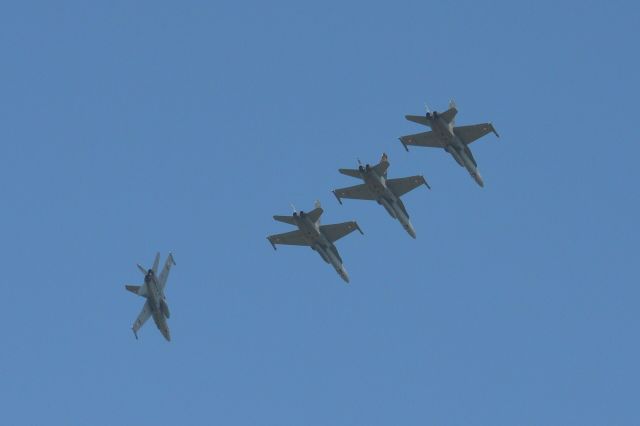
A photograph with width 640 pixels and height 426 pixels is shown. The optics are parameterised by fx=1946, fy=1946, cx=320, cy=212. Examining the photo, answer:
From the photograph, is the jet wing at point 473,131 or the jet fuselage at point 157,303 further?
the jet wing at point 473,131

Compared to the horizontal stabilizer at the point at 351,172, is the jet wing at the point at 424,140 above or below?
above

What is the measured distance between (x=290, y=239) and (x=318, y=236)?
326cm

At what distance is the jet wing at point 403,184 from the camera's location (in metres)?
184

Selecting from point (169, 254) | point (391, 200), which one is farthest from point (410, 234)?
point (169, 254)

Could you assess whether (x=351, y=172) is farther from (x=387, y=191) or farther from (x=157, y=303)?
(x=157, y=303)

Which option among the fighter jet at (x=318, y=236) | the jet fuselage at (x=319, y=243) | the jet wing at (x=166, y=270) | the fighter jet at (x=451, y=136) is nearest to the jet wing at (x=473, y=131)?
the fighter jet at (x=451, y=136)

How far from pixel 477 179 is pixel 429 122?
8434 millimetres

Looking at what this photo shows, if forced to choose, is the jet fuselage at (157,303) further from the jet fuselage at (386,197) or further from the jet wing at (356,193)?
the jet fuselage at (386,197)

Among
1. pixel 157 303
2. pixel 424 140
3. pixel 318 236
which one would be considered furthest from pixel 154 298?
pixel 424 140

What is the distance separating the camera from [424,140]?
186750mm

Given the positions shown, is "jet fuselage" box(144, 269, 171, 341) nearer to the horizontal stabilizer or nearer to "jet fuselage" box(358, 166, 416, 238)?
the horizontal stabilizer

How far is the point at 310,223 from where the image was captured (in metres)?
180

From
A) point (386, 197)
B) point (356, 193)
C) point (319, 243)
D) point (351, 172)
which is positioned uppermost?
point (351, 172)

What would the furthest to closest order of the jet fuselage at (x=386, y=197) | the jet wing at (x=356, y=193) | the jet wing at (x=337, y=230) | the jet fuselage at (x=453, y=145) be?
the jet wing at (x=356, y=193), the jet fuselage at (x=453, y=145), the jet wing at (x=337, y=230), the jet fuselage at (x=386, y=197)
